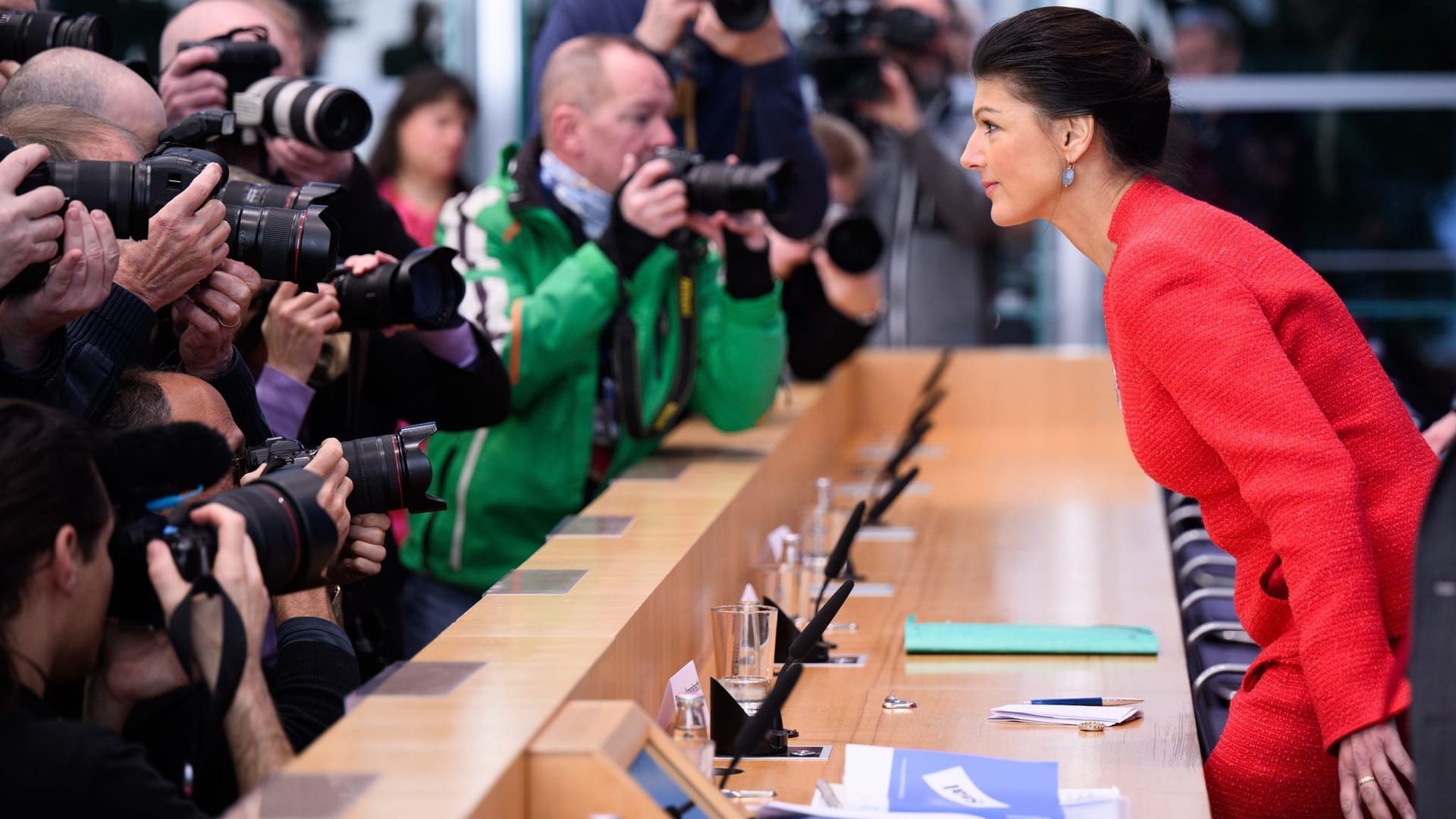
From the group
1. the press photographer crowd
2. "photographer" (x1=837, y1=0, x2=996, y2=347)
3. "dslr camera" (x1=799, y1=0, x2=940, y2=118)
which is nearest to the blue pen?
the press photographer crowd

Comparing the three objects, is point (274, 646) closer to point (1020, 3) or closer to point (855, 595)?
point (855, 595)

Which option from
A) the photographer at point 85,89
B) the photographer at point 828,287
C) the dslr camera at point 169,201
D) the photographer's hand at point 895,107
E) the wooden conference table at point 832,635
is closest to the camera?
the wooden conference table at point 832,635

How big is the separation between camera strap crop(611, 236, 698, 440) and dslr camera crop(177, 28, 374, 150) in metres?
0.46

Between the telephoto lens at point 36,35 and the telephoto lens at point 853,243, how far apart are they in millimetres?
1537

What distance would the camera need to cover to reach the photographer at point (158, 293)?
1.66 m

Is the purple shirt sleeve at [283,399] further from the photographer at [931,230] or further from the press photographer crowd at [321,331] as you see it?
the photographer at [931,230]

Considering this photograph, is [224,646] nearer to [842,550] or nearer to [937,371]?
[842,550]

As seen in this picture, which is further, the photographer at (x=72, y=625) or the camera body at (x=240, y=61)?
the camera body at (x=240, y=61)

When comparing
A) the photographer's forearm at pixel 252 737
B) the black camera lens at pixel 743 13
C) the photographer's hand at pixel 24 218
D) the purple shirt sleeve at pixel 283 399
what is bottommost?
the photographer's forearm at pixel 252 737

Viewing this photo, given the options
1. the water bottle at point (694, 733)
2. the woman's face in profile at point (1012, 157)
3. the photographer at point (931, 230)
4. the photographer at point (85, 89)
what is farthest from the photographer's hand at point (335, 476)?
the photographer at point (931, 230)

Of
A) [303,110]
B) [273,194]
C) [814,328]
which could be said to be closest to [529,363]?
[303,110]

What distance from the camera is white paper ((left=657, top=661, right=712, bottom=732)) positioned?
5.54 ft

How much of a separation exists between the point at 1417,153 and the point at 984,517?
14.4ft

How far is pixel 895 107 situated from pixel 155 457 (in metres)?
3.14
